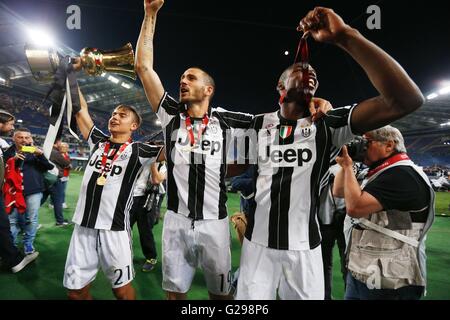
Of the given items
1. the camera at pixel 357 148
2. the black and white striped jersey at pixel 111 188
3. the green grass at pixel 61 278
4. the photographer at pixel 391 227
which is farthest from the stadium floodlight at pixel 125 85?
the photographer at pixel 391 227

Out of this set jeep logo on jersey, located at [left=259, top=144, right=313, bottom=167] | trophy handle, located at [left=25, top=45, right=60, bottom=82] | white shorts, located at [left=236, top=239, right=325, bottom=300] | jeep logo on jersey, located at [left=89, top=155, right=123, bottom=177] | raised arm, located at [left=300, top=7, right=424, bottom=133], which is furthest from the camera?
jeep logo on jersey, located at [left=89, top=155, right=123, bottom=177]

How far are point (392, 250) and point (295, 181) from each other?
33.3 inches

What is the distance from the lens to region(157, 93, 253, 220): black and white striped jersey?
72.5 inches

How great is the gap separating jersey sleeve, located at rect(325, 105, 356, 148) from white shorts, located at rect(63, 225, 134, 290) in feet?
5.89

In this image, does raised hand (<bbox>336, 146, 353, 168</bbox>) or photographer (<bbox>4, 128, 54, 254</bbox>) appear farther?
photographer (<bbox>4, 128, 54, 254</bbox>)

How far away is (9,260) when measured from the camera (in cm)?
317

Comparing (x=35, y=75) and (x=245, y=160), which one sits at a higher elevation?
(x=35, y=75)

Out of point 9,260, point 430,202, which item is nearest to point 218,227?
point 430,202

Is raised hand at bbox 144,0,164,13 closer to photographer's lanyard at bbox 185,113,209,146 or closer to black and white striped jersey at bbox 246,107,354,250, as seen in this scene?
photographer's lanyard at bbox 185,113,209,146

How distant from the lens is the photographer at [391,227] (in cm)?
170

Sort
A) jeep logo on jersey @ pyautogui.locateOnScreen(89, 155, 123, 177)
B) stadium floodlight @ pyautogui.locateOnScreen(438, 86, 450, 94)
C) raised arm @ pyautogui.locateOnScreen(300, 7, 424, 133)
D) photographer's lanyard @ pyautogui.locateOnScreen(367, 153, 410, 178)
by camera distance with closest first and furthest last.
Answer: raised arm @ pyautogui.locateOnScreen(300, 7, 424, 133)
photographer's lanyard @ pyautogui.locateOnScreen(367, 153, 410, 178)
jeep logo on jersey @ pyautogui.locateOnScreen(89, 155, 123, 177)
stadium floodlight @ pyautogui.locateOnScreen(438, 86, 450, 94)

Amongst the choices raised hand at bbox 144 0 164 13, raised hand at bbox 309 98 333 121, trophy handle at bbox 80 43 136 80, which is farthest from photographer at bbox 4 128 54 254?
raised hand at bbox 309 98 333 121
